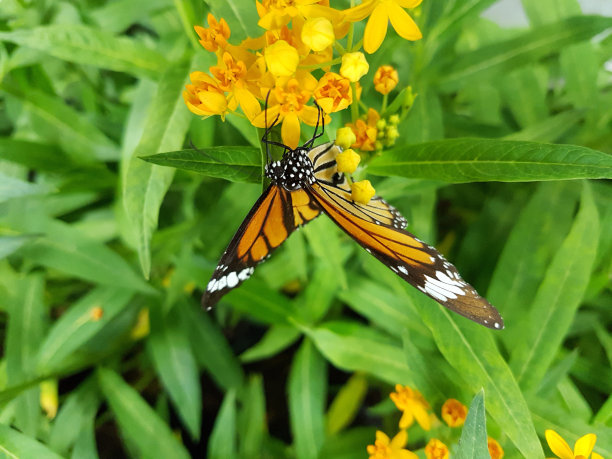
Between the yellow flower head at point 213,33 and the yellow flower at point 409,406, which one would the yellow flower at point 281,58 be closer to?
the yellow flower head at point 213,33

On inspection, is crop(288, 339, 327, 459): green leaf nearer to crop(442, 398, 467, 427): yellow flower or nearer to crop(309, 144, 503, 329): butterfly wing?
crop(442, 398, 467, 427): yellow flower

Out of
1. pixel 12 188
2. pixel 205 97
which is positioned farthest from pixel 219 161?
pixel 12 188

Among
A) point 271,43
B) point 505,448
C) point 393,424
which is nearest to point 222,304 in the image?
point 393,424

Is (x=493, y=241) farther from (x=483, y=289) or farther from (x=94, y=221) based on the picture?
(x=94, y=221)

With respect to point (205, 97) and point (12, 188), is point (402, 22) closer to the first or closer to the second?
point (205, 97)

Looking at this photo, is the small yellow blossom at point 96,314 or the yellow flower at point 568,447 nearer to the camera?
the yellow flower at point 568,447

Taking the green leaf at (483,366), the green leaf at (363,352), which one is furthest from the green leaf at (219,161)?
the green leaf at (363,352)
